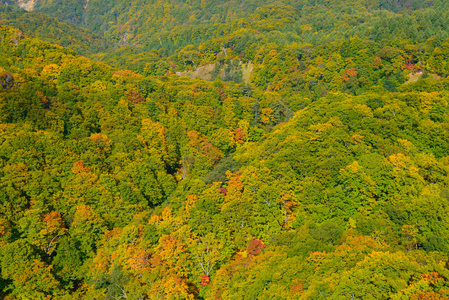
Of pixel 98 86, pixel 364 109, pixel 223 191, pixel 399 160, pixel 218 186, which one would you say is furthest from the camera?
pixel 98 86

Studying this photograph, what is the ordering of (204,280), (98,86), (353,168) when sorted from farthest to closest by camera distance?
(98,86), (353,168), (204,280)

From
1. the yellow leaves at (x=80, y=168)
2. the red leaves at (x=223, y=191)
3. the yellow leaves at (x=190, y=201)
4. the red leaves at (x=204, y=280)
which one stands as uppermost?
the yellow leaves at (x=80, y=168)

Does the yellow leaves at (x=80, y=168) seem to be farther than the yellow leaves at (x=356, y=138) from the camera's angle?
Yes

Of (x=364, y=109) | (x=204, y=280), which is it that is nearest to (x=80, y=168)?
(x=204, y=280)

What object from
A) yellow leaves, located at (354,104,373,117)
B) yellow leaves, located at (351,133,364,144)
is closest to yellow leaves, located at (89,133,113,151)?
yellow leaves, located at (351,133,364,144)

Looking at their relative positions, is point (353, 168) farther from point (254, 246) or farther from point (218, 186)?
point (218, 186)

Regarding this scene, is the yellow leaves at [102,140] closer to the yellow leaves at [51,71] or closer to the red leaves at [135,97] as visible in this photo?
the red leaves at [135,97]

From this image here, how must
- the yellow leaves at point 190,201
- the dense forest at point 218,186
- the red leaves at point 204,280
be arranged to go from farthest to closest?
the yellow leaves at point 190,201
the red leaves at point 204,280
the dense forest at point 218,186

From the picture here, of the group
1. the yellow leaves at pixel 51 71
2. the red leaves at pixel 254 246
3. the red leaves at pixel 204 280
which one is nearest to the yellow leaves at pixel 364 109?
Result: the red leaves at pixel 254 246

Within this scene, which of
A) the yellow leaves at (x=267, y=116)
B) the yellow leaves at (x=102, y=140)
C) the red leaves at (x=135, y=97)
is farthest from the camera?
the red leaves at (x=135, y=97)
